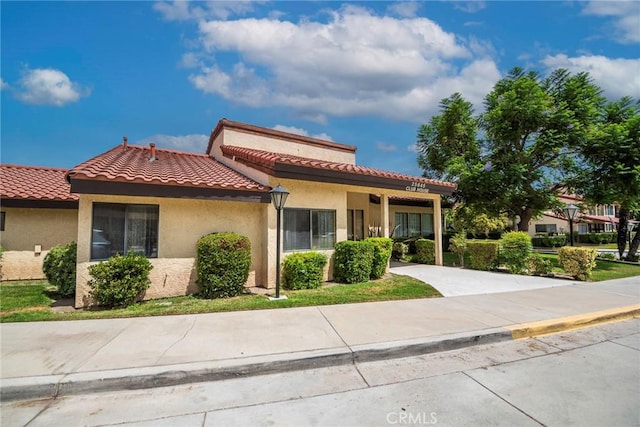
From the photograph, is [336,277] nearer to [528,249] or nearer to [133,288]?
[133,288]

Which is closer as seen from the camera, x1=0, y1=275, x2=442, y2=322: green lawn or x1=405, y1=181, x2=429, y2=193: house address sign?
x1=0, y1=275, x2=442, y2=322: green lawn

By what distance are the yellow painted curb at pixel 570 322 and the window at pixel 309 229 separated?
5555 millimetres

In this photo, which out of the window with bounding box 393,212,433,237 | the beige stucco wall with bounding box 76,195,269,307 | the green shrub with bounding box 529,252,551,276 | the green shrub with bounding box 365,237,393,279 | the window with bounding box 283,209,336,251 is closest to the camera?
the beige stucco wall with bounding box 76,195,269,307

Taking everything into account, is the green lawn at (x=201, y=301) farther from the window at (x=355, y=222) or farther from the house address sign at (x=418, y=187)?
the window at (x=355, y=222)

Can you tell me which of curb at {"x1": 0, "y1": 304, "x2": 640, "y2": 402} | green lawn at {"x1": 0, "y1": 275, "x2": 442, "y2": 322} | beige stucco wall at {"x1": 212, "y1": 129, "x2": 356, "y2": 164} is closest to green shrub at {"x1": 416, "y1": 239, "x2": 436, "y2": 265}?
green lawn at {"x1": 0, "y1": 275, "x2": 442, "y2": 322}

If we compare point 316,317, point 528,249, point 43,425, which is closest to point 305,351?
point 316,317

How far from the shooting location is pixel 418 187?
11414 millimetres

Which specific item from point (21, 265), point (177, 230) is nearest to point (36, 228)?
point (21, 265)

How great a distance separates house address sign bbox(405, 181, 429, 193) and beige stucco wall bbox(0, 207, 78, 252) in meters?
11.6

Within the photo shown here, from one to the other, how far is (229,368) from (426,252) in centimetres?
1158

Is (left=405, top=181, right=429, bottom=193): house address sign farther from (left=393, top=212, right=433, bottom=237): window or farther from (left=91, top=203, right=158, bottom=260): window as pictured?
(left=91, top=203, right=158, bottom=260): window

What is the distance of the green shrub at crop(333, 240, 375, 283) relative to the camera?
9.27 meters

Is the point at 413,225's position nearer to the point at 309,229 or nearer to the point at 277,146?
the point at 277,146

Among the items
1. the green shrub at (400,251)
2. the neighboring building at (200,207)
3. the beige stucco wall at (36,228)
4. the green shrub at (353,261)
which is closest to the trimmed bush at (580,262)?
the neighboring building at (200,207)
